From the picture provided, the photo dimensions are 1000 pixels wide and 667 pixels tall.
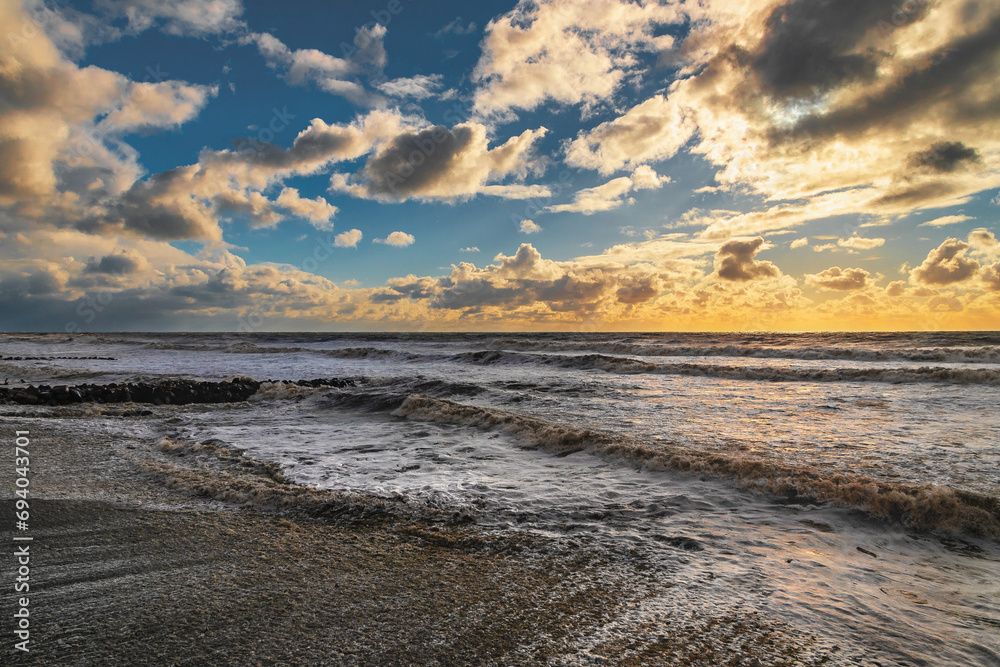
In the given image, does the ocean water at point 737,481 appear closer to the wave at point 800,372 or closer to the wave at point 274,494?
the wave at point 274,494

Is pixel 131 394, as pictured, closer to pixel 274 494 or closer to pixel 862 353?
pixel 274 494

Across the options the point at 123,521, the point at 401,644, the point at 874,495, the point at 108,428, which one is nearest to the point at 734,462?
the point at 874,495

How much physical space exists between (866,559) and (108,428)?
1181 centimetres

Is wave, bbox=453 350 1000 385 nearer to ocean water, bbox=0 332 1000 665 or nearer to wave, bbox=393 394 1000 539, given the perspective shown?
ocean water, bbox=0 332 1000 665

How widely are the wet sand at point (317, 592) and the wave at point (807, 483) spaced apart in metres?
2.91

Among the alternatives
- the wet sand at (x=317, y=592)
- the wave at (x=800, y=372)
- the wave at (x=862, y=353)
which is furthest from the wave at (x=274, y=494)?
the wave at (x=862, y=353)

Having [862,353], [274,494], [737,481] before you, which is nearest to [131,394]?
[274,494]

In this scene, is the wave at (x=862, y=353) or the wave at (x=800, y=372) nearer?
the wave at (x=800, y=372)

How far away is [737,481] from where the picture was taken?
582 centimetres

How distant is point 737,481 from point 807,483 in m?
0.75

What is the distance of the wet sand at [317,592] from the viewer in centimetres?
252

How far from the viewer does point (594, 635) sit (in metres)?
2.71

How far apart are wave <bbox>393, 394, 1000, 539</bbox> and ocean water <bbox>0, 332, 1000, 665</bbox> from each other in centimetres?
2

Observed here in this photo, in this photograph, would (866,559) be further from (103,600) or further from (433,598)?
(103,600)
